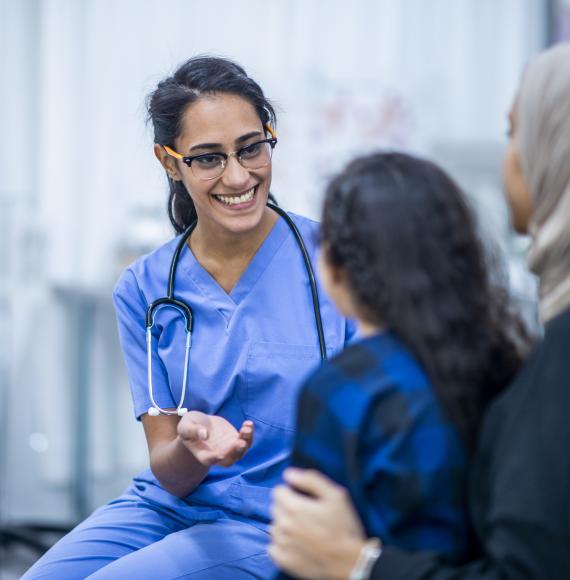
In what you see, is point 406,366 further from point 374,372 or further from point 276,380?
point 276,380

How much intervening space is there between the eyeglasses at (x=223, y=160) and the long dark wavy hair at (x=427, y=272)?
0.57 m

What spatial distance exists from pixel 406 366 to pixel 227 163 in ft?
2.33

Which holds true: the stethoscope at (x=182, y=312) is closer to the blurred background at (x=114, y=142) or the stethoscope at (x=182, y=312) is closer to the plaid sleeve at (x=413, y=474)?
the plaid sleeve at (x=413, y=474)

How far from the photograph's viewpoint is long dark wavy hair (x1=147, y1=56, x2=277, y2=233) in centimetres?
156

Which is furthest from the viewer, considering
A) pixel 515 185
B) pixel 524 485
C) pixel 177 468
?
pixel 177 468

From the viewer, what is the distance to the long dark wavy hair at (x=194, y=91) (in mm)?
1558

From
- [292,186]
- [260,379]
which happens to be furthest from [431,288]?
[292,186]

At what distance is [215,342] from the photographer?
1512 mm

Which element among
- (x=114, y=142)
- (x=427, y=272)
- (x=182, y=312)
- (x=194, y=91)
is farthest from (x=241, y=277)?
(x=114, y=142)

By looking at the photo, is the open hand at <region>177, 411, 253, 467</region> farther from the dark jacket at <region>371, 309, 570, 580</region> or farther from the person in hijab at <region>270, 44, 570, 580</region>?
the dark jacket at <region>371, 309, 570, 580</region>

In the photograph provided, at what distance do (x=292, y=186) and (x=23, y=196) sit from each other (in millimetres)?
885

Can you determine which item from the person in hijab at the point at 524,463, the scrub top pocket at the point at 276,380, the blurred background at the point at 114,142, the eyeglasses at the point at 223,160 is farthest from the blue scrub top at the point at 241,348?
the blurred background at the point at 114,142

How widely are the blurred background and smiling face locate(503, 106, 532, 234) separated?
1867 mm

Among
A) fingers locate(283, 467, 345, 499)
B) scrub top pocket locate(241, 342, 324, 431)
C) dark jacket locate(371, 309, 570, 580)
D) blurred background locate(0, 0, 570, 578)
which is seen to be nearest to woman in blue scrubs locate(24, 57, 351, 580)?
scrub top pocket locate(241, 342, 324, 431)
